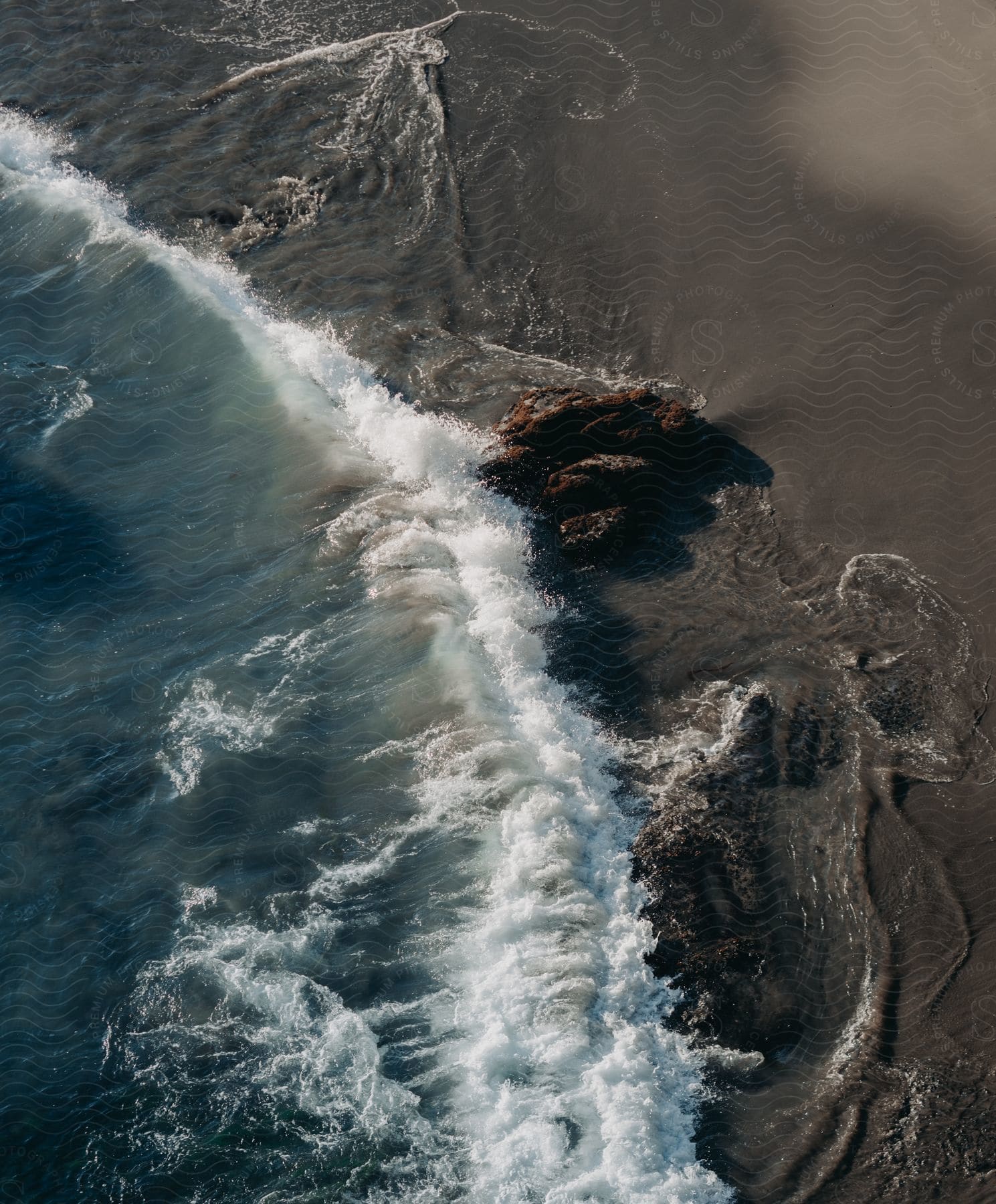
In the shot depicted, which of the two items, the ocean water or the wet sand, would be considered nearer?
the wet sand

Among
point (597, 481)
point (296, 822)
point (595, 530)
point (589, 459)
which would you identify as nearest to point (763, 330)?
point (589, 459)

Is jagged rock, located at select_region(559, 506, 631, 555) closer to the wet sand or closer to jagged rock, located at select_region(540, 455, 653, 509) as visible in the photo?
jagged rock, located at select_region(540, 455, 653, 509)

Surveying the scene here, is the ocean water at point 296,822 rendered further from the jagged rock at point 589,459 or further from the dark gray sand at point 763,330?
the dark gray sand at point 763,330

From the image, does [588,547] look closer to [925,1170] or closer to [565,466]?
[565,466]

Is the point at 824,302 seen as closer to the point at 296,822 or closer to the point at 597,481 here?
the point at 597,481

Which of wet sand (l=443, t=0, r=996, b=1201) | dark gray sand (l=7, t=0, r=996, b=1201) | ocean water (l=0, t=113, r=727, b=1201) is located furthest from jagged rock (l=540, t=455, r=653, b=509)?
wet sand (l=443, t=0, r=996, b=1201)

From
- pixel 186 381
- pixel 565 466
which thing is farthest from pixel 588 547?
pixel 186 381
